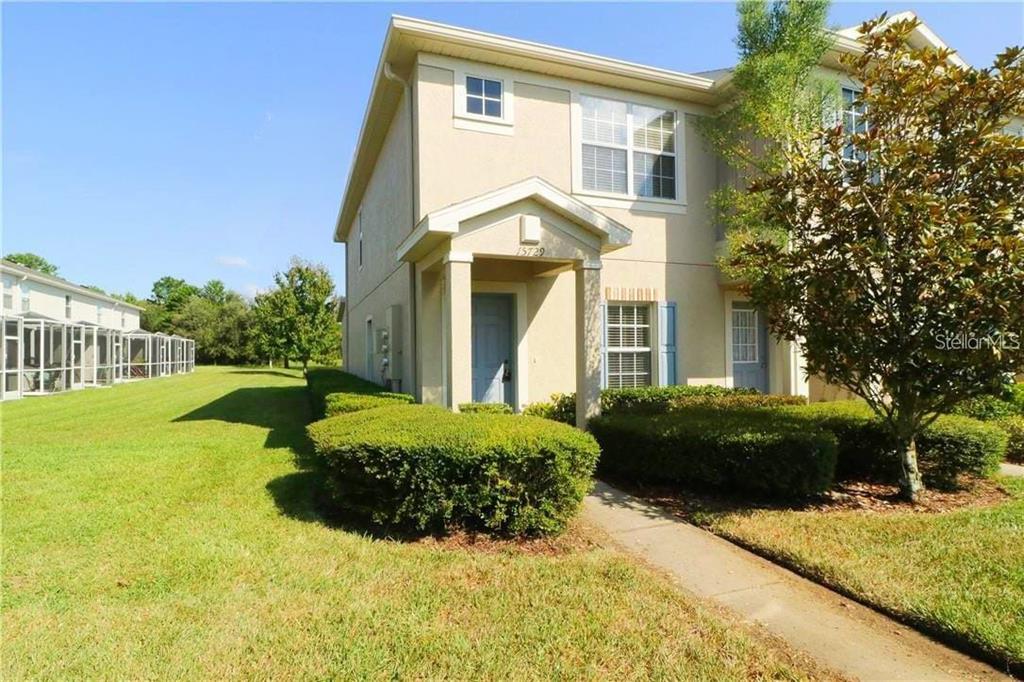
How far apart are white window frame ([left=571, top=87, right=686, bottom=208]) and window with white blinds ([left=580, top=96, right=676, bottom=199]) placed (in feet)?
0.07

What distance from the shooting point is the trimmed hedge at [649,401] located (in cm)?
882

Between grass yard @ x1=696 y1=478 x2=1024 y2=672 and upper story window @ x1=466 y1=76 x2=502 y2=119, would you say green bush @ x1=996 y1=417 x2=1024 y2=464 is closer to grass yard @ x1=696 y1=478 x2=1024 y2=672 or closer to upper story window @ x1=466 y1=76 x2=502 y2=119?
grass yard @ x1=696 y1=478 x2=1024 y2=672

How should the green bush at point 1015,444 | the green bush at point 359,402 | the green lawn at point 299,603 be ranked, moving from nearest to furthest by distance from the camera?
the green lawn at point 299,603
the green bush at point 359,402
the green bush at point 1015,444

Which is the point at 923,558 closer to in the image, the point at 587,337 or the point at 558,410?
the point at 587,337

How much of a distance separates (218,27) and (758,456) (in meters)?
9.61

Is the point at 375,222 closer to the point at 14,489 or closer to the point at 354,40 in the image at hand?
the point at 354,40

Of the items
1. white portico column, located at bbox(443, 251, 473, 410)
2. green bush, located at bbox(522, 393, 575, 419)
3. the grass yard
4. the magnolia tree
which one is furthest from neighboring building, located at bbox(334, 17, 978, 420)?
the grass yard

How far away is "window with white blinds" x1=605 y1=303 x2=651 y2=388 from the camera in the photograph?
10023 mm

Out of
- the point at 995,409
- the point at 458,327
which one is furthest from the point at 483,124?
the point at 995,409

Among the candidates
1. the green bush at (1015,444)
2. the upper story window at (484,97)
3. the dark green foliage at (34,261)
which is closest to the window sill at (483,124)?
the upper story window at (484,97)

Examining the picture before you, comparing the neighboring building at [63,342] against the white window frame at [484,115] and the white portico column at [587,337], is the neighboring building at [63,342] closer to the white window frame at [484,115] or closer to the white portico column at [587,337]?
the white window frame at [484,115]

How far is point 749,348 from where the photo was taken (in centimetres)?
1102

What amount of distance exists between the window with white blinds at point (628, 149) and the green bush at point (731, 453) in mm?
5126

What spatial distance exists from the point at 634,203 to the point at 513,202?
12.2 ft
